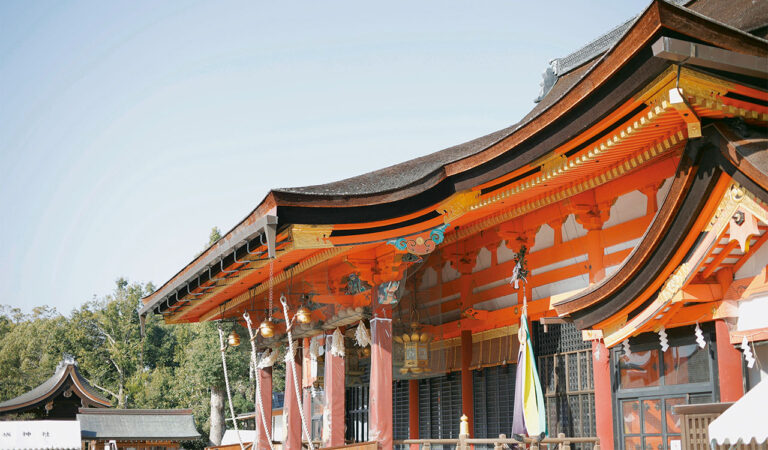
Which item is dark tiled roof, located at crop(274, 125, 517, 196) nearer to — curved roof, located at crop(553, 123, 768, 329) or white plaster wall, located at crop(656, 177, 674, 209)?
white plaster wall, located at crop(656, 177, 674, 209)

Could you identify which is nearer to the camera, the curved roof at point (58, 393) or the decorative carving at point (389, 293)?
the decorative carving at point (389, 293)

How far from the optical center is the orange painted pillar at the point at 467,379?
12461mm

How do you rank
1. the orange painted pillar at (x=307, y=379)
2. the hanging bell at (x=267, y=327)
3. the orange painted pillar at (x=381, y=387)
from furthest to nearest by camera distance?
the orange painted pillar at (x=307, y=379), the hanging bell at (x=267, y=327), the orange painted pillar at (x=381, y=387)

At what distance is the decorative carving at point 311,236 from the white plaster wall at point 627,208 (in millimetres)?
3427

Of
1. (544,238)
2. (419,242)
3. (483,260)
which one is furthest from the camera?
(483,260)

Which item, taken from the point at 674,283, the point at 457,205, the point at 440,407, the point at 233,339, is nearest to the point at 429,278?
the point at 440,407

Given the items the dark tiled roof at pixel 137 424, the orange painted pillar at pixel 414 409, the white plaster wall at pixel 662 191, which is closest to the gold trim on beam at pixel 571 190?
the white plaster wall at pixel 662 191

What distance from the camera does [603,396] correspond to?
9.12 metres

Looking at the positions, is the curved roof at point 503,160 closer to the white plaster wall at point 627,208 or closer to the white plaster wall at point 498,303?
the white plaster wall at point 627,208

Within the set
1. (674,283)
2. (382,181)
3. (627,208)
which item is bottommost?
(674,283)

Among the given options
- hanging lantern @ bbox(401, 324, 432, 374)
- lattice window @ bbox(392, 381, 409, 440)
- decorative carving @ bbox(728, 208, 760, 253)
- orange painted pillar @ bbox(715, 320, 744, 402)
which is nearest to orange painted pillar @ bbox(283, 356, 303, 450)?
lattice window @ bbox(392, 381, 409, 440)

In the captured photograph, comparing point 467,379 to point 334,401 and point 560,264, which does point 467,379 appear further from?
point 560,264

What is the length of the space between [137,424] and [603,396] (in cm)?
2555

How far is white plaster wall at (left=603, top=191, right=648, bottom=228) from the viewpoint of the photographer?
29.6ft
